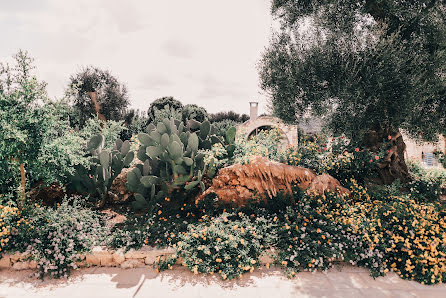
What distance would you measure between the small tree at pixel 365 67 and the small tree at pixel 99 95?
47.3 feet

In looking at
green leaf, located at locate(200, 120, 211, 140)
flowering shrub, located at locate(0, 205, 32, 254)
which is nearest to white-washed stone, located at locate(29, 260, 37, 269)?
flowering shrub, located at locate(0, 205, 32, 254)

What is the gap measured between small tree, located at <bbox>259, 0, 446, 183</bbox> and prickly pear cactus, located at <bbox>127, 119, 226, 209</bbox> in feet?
8.52

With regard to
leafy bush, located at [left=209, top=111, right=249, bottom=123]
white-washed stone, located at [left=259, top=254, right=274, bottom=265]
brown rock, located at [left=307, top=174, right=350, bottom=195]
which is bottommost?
white-washed stone, located at [left=259, top=254, right=274, bottom=265]

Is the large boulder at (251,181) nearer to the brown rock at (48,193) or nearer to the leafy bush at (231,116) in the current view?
the brown rock at (48,193)

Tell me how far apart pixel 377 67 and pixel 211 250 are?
4.72m

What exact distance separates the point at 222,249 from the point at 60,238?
8.76 ft

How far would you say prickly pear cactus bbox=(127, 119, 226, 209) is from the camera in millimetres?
5277

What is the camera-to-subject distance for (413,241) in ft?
14.5

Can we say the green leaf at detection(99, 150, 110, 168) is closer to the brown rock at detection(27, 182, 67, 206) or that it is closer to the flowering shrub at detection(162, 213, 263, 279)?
the brown rock at detection(27, 182, 67, 206)

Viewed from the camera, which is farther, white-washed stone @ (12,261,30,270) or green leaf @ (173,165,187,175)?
green leaf @ (173,165,187,175)

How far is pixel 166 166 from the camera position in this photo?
556 centimetres

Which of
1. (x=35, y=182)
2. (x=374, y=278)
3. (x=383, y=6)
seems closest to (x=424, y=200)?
(x=374, y=278)

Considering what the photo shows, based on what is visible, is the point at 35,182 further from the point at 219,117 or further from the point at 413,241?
the point at 219,117

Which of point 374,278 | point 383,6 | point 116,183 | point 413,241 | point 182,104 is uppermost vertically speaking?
point 182,104
